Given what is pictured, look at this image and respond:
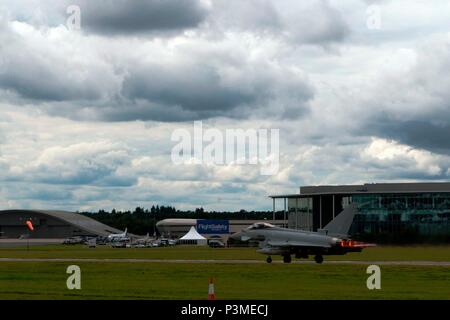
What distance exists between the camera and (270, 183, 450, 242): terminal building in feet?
498

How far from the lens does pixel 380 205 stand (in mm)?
157625

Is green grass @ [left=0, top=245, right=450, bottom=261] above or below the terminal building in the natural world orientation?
below

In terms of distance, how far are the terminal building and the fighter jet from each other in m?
78.4

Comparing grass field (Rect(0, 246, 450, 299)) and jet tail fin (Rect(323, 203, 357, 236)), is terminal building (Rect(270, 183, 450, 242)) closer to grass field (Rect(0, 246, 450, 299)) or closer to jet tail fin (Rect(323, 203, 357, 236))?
jet tail fin (Rect(323, 203, 357, 236))

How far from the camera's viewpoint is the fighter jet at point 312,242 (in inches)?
2618

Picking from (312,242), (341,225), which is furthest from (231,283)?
(341,225)

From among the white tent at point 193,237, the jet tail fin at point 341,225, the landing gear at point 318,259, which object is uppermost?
the jet tail fin at point 341,225

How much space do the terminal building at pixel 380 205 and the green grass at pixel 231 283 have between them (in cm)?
9597

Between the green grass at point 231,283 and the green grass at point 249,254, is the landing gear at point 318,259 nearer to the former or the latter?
the green grass at point 231,283

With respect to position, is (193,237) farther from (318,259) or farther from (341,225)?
(318,259)

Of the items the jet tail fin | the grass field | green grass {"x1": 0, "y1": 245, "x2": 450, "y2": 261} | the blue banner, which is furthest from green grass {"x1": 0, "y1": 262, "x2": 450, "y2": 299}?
the blue banner

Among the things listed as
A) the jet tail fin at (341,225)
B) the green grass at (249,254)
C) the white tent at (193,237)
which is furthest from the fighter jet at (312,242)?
→ the white tent at (193,237)

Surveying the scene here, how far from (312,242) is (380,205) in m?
93.8
